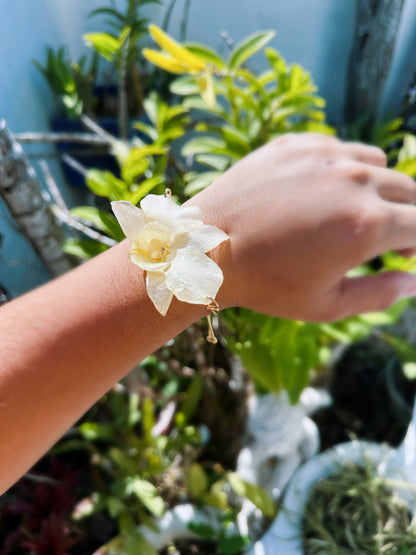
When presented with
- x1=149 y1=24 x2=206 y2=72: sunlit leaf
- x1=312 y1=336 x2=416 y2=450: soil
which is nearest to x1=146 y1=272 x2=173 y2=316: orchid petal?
x1=149 y1=24 x2=206 y2=72: sunlit leaf

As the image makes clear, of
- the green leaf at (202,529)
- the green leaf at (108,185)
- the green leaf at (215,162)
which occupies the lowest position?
the green leaf at (202,529)

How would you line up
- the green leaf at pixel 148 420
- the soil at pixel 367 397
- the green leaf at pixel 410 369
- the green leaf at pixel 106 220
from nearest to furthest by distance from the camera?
1. the green leaf at pixel 106 220
2. the green leaf at pixel 410 369
3. the green leaf at pixel 148 420
4. the soil at pixel 367 397

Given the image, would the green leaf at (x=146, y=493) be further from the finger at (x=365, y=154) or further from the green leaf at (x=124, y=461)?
the finger at (x=365, y=154)

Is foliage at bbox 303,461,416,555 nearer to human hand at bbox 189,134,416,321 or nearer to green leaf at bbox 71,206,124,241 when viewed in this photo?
human hand at bbox 189,134,416,321

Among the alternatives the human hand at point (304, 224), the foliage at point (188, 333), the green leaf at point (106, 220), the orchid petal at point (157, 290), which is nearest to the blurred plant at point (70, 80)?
the foliage at point (188, 333)

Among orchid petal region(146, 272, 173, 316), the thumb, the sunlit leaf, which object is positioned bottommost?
the thumb

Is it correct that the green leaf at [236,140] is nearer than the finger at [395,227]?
No

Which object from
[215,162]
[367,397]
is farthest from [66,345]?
[367,397]
